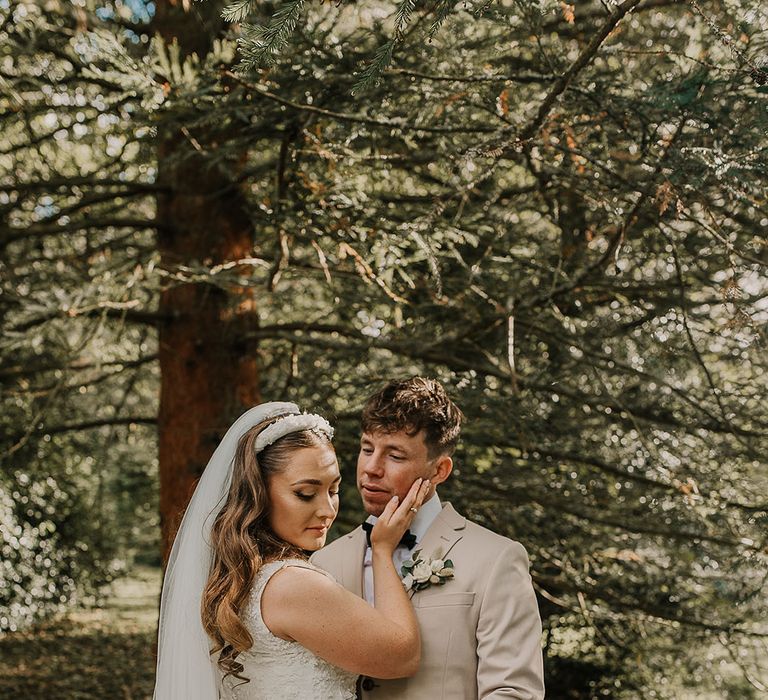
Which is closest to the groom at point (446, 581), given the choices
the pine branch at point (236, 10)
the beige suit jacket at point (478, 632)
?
the beige suit jacket at point (478, 632)

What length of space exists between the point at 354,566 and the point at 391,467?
0.38 meters

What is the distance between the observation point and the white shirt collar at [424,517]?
2918mm

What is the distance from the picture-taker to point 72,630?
11062 millimetres

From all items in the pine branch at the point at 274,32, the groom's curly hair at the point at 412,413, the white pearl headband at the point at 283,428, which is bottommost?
the white pearl headband at the point at 283,428

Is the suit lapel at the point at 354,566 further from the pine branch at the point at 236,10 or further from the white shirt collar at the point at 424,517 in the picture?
the pine branch at the point at 236,10

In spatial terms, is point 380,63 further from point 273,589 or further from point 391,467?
point 273,589

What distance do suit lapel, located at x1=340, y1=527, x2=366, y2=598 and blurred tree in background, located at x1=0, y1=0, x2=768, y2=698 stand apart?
1164 millimetres

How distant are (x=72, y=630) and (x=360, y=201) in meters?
8.94

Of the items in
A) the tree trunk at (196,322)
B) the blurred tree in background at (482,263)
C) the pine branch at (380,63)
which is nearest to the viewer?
the pine branch at (380,63)

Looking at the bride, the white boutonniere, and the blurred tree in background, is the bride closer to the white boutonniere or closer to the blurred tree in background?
the white boutonniere

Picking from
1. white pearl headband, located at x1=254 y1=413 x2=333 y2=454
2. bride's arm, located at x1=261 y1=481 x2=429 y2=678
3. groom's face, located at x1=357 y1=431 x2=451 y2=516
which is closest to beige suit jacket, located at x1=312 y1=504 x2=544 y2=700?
bride's arm, located at x1=261 y1=481 x2=429 y2=678

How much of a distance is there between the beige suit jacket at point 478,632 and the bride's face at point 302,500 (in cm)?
38

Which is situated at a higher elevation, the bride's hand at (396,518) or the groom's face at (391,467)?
the groom's face at (391,467)

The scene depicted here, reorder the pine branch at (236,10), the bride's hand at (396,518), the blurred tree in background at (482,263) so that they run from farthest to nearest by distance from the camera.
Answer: the blurred tree in background at (482,263) → the bride's hand at (396,518) → the pine branch at (236,10)
